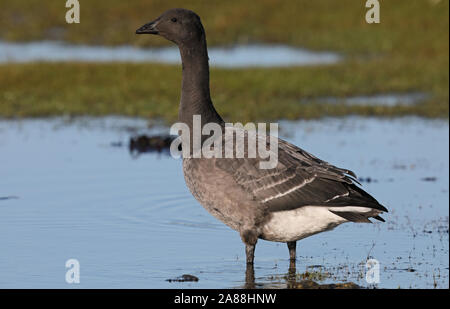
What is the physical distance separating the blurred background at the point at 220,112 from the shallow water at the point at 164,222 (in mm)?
38

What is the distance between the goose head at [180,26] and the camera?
9.73 meters

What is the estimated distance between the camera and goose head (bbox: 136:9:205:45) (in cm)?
973

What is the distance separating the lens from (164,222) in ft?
39.2

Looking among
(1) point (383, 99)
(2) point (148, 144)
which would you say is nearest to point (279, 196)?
(2) point (148, 144)

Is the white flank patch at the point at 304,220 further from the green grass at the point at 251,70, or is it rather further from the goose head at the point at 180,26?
the green grass at the point at 251,70

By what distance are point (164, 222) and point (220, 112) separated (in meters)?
9.54

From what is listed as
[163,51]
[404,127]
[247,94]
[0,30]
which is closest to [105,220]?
[404,127]

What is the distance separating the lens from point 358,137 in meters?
18.7

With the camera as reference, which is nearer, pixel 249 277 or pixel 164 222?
pixel 249 277

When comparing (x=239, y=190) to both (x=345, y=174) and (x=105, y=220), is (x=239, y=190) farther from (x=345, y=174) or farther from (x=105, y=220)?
(x=105, y=220)

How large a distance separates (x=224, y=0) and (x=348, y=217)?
106ft

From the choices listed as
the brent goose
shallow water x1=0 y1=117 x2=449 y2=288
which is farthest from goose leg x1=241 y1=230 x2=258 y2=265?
shallow water x1=0 y1=117 x2=449 y2=288

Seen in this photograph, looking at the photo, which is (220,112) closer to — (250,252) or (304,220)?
(250,252)

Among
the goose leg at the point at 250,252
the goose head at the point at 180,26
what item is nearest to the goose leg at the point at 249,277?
the goose leg at the point at 250,252
